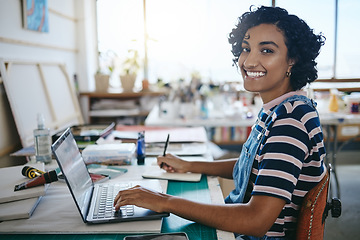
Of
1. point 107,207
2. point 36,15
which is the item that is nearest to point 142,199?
point 107,207

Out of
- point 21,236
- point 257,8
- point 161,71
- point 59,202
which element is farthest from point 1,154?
point 161,71

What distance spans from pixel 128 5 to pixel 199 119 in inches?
93.6

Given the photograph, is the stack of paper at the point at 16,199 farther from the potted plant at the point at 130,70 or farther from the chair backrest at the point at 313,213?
the potted plant at the point at 130,70

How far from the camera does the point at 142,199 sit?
1038mm

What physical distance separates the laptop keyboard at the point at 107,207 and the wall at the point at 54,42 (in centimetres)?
97

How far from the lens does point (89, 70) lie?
427cm

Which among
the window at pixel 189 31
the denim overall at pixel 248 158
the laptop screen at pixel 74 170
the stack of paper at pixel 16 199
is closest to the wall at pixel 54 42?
the window at pixel 189 31

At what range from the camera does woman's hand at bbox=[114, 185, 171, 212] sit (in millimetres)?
1029

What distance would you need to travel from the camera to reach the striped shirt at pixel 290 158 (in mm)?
949

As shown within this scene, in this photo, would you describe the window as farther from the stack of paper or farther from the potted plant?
the stack of paper

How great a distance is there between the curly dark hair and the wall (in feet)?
5.19

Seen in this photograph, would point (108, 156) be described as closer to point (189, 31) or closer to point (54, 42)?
point (54, 42)

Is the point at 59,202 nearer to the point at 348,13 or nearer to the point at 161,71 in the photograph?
the point at 161,71

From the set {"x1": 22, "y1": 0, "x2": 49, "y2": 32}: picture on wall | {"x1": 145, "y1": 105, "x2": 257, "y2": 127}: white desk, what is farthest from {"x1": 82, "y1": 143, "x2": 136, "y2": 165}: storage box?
{"x1": 22, "y1": 0, "x2": 49, "y2": 32}: picture on wall
